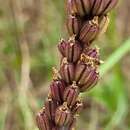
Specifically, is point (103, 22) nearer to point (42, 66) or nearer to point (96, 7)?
point (96, 7)

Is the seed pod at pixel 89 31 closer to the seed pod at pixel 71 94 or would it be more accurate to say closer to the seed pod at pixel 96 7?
the seed pod at pixel 96 7

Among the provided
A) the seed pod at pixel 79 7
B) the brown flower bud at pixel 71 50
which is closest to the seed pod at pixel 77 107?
the brown flower bud at pixel 71 50

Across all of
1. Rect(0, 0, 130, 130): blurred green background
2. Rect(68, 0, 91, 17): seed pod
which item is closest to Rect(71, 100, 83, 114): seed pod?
Rect(68, 0, 91, 17): seed pod

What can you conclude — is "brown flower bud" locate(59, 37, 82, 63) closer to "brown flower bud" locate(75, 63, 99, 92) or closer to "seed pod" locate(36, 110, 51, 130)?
"brown flower bud" locate(75, 63, 99, 92)

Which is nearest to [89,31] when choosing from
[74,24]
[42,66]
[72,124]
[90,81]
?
Result: [74,24]

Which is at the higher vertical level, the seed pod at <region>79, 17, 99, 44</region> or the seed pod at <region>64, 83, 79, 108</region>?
the seed pod at <region>79, 17, 99, 44</region>
